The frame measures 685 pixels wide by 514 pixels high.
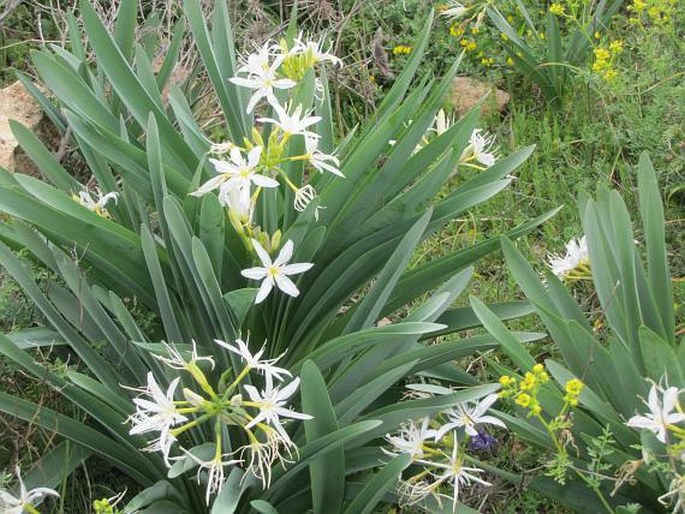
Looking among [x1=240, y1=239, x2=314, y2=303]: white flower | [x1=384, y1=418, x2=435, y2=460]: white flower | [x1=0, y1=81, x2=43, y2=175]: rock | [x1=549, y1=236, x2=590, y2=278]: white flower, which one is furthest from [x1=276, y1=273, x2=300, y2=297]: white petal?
[x1=0, y1=81, x2=43, y2=175]: rock

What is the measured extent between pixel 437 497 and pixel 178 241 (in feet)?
2.29

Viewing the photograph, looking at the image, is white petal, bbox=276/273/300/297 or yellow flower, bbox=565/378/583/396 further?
white petal, bbox=276/273/300/297

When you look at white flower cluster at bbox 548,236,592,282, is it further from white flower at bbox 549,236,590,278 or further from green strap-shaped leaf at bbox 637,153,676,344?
green strap-shaped leaf at bbox 637,153,676,344

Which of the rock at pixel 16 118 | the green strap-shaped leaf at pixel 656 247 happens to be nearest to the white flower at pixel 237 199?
the green strap-shaped leaf at pixel 656 247

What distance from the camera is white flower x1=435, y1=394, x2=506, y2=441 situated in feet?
7.06

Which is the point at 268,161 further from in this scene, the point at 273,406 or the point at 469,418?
the point at 469,418

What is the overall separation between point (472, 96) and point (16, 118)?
5.41 ft

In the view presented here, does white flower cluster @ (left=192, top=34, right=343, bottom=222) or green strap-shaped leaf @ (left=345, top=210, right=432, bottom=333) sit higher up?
white flower cluster @ (left=192, top=34, right=343, bottom=222)

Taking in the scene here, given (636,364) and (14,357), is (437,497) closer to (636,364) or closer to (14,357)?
(636,364)

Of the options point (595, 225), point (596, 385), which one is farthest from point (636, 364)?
point (595, 225)

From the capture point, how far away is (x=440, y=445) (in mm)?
2260

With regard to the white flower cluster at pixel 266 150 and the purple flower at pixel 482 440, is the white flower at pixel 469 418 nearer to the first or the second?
the purple flower at pixel 482 440

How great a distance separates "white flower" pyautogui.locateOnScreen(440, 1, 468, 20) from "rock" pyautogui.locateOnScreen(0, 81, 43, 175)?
4.78 feet

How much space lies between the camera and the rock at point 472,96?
405 cm
